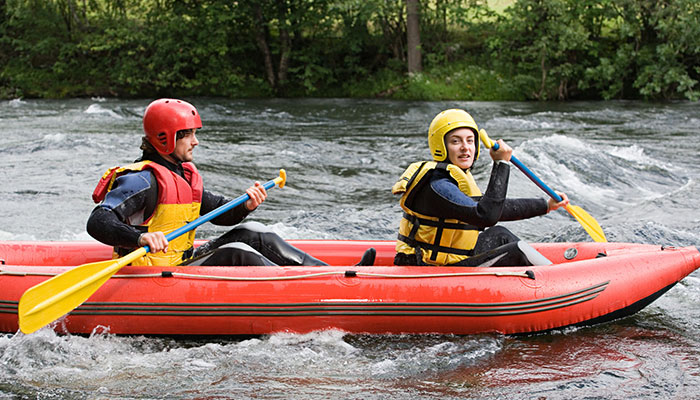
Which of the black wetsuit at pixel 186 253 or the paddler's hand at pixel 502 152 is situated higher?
the paddler's hand at pixel 502 152

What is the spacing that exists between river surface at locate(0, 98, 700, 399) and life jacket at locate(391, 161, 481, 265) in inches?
18.3

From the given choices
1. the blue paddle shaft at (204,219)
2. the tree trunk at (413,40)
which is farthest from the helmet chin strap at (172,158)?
the tree trunk at (413,40)

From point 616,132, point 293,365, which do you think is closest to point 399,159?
point 616,132

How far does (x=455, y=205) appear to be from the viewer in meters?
3.97

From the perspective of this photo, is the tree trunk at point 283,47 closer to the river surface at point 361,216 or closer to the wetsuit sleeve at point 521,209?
the river surface at point 361,216

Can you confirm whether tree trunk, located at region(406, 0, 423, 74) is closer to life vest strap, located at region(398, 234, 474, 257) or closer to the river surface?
the river surface

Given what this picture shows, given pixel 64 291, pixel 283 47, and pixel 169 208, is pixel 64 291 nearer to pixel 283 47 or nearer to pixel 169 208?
pixel 169 208

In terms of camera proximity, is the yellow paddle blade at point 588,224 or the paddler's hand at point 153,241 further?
the yellow paddle blade at point 588,224

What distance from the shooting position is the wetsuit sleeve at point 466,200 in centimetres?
391

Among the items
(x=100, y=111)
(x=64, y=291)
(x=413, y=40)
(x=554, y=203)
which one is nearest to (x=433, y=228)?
(x=554, y=203)

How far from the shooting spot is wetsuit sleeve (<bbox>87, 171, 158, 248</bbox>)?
380 centimetres

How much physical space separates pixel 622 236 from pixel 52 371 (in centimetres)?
427

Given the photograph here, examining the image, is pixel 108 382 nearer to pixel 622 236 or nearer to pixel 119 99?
pixel 622 236

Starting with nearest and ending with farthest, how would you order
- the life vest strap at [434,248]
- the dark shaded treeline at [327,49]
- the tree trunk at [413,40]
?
the life vest strap at [434,248], the dark shaded treeline at [327,49], the tree trunk at [413,40]
